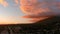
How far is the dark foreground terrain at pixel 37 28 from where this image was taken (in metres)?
1.87

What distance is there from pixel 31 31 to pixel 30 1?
13.2 inches

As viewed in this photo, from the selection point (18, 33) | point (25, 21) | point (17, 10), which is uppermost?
point (17, 10)

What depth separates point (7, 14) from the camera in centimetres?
192

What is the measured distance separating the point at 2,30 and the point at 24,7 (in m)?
0.36

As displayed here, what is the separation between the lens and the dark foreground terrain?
6.13 feet

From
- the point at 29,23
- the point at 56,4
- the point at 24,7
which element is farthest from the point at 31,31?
the point at 56,4

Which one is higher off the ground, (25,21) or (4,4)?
(4,4)

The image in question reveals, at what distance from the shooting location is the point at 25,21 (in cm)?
191

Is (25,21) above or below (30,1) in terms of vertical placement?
below

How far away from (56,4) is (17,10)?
440mm

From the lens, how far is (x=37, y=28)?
1.88 m

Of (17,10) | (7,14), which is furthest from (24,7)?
(7,14)

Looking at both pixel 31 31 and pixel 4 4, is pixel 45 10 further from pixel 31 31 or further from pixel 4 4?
pixel 4 4

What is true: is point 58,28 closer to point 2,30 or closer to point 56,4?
point 56,4
